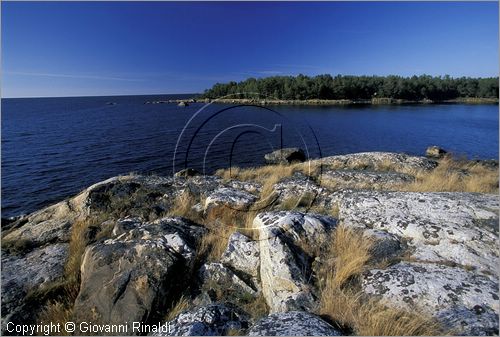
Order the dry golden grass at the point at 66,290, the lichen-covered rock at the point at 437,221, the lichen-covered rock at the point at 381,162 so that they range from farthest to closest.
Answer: the lichen-covered rock at the point at 381,162
the lichen-covered rock at the point at 437,221
the dry golden grass at the point at 66,290

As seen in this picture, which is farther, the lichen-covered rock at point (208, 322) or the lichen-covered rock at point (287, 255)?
the lichen-covered rock at point (287, 255)

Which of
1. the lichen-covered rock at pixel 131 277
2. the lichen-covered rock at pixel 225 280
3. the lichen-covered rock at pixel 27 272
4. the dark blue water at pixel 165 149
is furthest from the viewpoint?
the dark blue water at pixel 165 149

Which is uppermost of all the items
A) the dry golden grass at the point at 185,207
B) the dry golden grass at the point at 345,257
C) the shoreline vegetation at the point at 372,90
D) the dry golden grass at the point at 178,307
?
the shoreline vegetation at the point at 372,90

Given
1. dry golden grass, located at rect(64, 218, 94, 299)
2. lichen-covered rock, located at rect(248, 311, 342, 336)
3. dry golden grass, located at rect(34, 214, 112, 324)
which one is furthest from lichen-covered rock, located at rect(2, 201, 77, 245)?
lichen-covered rock, located at rect(248, 311, 342, 336)

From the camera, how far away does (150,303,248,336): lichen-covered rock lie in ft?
13.0

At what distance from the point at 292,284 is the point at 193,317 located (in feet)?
5.39

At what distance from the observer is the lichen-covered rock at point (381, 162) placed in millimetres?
14531

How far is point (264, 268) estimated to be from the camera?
5.14 metres

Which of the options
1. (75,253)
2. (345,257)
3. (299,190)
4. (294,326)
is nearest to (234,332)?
Result: (294,326)

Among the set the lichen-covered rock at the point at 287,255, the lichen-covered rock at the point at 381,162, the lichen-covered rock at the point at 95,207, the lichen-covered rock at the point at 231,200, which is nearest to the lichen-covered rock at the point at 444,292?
the lichen-covered rock at the point at 287,255

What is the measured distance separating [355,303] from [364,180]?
784cm

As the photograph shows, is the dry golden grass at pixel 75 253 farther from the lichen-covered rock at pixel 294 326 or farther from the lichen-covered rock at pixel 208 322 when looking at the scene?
the lichen-covered rock at pixel 294 326

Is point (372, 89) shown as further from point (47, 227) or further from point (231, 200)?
point (47, 227)

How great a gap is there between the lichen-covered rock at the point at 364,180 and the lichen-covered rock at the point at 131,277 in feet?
23.1
